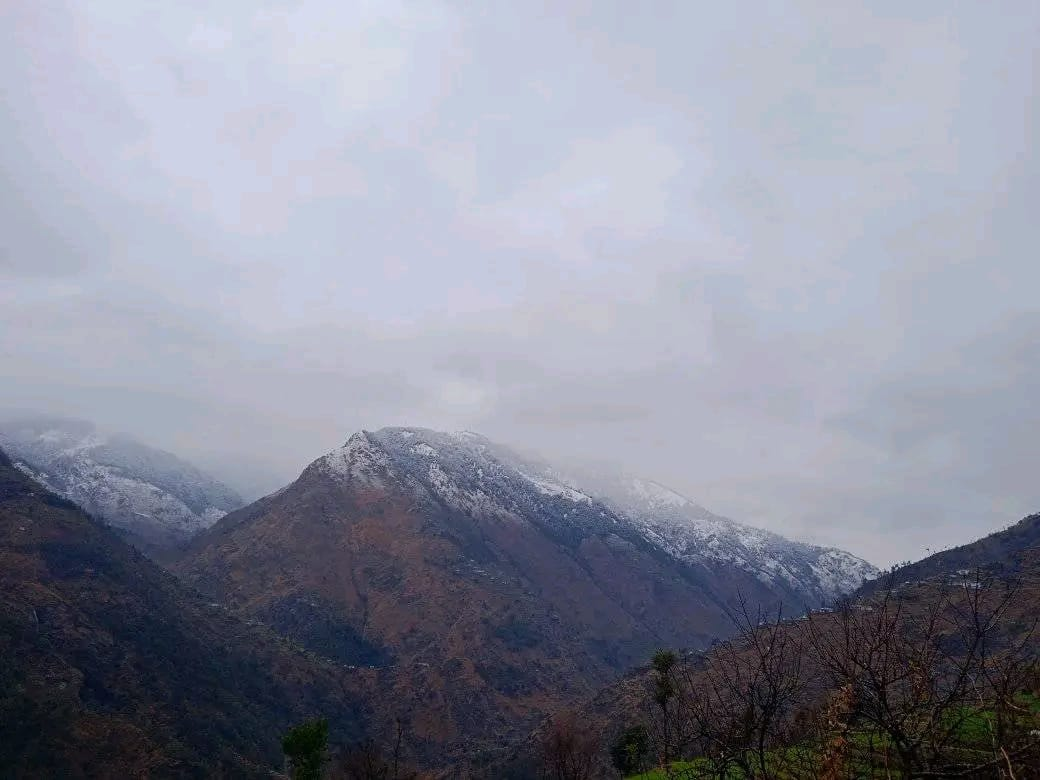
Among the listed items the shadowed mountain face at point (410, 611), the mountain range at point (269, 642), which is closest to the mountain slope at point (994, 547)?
the mountain range at point (269, 642)

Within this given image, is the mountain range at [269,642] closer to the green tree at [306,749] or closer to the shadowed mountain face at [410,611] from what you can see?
the shadowed mountain face at [410,611]

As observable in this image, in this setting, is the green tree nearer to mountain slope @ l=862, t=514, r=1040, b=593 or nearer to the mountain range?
A: the mountain range

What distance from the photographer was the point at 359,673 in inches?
5300

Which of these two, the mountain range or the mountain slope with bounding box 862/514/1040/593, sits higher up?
the mountain slope with bounding box 862/514/1040/593

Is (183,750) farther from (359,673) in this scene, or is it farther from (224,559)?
(224,559)

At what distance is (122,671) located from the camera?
83.6 metres

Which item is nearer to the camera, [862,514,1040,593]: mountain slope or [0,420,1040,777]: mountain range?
[0,420,1040,777]: mountain range

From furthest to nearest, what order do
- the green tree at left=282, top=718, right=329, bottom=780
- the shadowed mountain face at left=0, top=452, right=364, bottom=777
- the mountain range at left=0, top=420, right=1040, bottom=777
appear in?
the mountain range at left=0, top=420, right=1040, bottom=777 < the shadowed mountain face at left=0, top=452, right=364, bottom=777 < the green tree at left=282, top=718, right=329, bottom=780

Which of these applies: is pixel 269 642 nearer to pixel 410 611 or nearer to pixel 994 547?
pixel 410 611

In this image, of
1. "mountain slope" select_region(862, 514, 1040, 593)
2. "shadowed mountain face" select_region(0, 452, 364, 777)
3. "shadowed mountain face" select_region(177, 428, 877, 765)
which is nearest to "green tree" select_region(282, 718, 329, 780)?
"shadowed mountain face" select_region(0, 452, 364, 777)

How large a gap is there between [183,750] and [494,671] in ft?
282

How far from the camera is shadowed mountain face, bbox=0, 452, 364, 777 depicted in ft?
214

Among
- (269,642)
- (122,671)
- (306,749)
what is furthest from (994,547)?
(122,671)

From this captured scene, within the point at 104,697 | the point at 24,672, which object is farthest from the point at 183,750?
the point at 24,672
